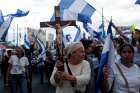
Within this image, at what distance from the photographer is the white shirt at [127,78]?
6406mm

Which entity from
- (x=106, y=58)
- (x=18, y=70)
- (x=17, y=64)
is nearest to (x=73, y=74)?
(x=106, y=58)

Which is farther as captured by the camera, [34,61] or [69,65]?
[34,61]

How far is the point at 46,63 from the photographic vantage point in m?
23.2

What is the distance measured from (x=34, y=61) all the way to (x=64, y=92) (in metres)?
22.5

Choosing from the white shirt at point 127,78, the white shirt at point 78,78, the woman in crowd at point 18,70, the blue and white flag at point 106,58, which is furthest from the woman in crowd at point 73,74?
the woman in crowd at point 18,70

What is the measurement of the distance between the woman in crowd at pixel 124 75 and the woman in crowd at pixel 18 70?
7.97 meters

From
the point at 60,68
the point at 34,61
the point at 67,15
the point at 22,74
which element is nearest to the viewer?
the point at 60,68

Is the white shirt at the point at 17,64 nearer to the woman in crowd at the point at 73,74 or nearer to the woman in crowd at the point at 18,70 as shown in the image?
the woman in crowd at the point at 18,70

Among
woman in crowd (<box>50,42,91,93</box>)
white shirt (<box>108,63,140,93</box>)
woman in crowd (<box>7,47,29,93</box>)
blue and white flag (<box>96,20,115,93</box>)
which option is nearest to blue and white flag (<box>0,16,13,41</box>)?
woman in crowd (<box>7,47,29,93</box>)

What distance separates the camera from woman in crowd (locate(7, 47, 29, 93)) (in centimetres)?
1432

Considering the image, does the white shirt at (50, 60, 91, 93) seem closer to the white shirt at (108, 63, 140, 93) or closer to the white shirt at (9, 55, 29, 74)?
the white shirt at (108, 63, 140, 93)

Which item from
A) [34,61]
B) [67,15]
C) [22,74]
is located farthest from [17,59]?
[34,61]

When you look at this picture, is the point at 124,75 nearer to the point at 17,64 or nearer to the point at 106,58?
the point at 106,58

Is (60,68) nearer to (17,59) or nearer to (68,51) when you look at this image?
(68,51)
